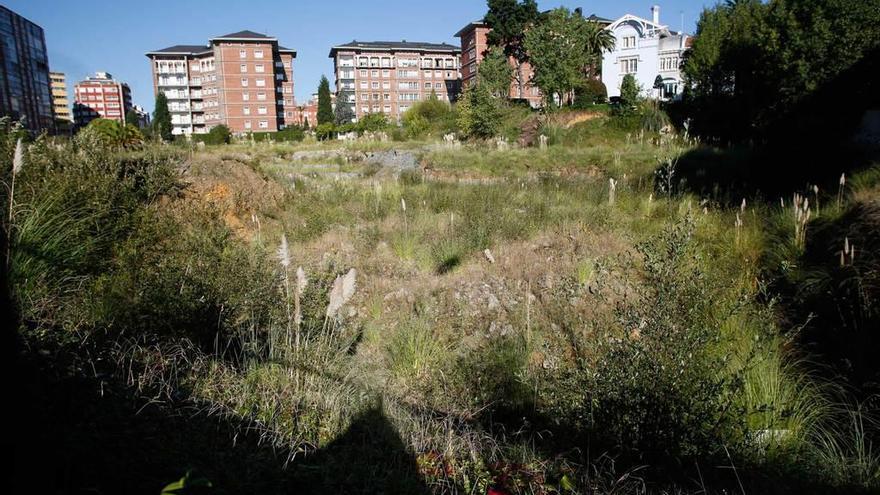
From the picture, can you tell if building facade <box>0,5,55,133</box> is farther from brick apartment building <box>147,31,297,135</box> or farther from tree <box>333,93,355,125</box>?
tree <box>333,93,355,125</box>

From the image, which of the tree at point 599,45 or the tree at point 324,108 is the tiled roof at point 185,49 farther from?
the tree at point 599,45

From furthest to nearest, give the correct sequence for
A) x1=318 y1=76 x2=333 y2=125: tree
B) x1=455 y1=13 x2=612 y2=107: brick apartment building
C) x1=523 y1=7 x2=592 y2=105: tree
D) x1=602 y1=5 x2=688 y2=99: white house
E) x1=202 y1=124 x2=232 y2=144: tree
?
x1=455 y1=13 x2=612 y2=107: brick apartment building, x1=318 y1=76 x2=333 y2=125: tree, x1=602 y1=5 x2=688 y2=99: white house, x1=202 y1=124 x2=232 y2=144: tree, x1=523 y1=7 x2=592 y2=105: tree

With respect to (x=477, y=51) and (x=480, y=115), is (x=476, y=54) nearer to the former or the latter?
(x=477, y=51)

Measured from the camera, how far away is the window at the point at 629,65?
50.8 m

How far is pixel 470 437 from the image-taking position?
8.83 feet

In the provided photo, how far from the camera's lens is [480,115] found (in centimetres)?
2119

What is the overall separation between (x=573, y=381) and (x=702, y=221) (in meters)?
3.80

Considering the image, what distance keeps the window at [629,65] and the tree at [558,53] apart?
23.6m

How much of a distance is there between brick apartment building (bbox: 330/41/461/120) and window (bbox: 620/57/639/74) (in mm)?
33280

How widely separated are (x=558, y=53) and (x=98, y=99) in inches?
4879

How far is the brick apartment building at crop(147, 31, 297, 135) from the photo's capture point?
229 feet

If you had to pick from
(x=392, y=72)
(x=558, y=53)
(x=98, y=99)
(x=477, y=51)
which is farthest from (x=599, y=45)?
(x=98, y=99)

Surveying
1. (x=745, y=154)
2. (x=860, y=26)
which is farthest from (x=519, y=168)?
(x=860, y=26)

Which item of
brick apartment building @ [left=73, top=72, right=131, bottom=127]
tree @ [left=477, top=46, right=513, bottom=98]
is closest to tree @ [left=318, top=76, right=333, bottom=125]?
tree @ [left=477, top=46, right=513, bottom=98]
